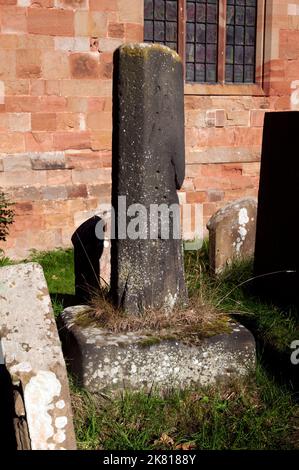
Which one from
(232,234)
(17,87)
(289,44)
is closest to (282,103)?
(289,44)

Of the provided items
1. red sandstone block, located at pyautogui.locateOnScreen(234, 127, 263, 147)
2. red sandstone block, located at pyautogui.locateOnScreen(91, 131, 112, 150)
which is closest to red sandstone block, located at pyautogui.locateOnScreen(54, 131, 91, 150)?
red sandstone block, located at pyautogui.locateOnScreen(91, 131, 112, 150)

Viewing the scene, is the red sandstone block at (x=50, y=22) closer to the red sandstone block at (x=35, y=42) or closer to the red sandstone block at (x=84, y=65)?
the red sandstone block at (x=35, y=42)

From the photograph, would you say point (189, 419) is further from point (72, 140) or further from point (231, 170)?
point (231, 170)

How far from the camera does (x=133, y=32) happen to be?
9.34 m

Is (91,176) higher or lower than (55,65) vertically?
lower

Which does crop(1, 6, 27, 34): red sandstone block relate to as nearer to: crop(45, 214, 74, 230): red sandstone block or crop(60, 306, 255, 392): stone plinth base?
crop(45, 214, 74, 230): red sandstone block

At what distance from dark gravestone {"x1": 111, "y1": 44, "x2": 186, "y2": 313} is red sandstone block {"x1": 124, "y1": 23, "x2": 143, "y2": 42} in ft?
17.6

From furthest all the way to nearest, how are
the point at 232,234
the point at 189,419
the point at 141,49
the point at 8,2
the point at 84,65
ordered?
the point at 84,65 → the point at 8,2 → the point at 232,234 → the point at 141,49 → the point at 189,419

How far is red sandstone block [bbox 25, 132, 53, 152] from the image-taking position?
8.79 meters

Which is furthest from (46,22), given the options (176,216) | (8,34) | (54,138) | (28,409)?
(28,409)

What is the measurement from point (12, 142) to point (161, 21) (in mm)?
3262

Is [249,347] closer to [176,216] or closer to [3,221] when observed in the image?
[176,216]

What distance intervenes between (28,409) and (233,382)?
168 cm

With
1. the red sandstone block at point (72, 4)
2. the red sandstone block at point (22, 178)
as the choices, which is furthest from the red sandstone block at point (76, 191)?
the red sandstone block at point (72, 4)
